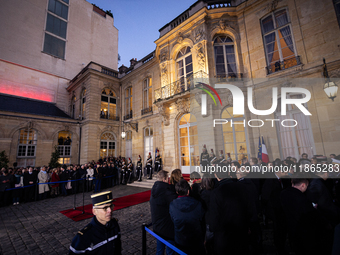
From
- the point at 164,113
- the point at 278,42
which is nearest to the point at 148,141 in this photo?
the point at 164,113

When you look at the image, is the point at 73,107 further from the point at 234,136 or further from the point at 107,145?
the point at 234,136

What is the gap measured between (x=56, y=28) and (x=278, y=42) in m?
23.9

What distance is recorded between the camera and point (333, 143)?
643 centimetres

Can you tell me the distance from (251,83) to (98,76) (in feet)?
43.1

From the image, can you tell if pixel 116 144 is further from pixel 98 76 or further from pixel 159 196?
pixel 159 196

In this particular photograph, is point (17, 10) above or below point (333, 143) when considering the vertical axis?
above

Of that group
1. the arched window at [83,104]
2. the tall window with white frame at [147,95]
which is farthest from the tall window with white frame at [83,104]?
the tall window with white frame at [147,95]

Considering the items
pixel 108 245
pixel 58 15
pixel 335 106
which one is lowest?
pixel 108 245

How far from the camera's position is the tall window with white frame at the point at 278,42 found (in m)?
7.84

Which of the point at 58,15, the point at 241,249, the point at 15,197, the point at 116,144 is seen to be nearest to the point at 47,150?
the point at 116,144

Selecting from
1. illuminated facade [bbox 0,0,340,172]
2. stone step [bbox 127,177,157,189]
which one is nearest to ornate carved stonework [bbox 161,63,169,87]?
illuminated facade [bbox 0,0,340,172]

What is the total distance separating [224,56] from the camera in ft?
31.7

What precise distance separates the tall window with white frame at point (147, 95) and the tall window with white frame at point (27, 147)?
30.2 ft

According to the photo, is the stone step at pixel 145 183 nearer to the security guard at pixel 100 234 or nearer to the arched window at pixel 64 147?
the arched window at pixel 64 147
